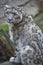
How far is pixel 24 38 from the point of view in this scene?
309 cm

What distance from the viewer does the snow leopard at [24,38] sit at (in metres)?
2.87

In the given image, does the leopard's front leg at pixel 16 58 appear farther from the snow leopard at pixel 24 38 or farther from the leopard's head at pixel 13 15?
the leopard's head at pixel 13 15

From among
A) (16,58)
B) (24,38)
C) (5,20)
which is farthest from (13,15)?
(5,20)

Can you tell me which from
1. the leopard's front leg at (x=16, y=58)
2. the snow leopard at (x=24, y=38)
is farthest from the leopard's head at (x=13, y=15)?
the leopard's front leg at (x=16, y=58)

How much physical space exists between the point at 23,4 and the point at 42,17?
79 cm

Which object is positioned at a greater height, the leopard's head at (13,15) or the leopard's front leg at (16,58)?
the leopard's head at (13,15)

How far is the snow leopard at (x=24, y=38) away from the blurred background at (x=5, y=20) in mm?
135

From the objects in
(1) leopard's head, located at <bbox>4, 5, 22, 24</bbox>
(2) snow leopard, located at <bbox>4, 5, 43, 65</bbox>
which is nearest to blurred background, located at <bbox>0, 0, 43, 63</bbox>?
(2) snow leopard, located at <bbox>4, 5, 43, 65</bbox>

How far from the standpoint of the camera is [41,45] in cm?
294

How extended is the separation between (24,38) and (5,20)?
1279 mm

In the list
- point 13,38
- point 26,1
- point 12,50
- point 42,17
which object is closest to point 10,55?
point 12,50

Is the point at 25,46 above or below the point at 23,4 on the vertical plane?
below

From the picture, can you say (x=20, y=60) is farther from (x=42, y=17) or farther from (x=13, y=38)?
(x=42, y=17)

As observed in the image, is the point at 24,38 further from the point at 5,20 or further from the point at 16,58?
the point at 5,20
